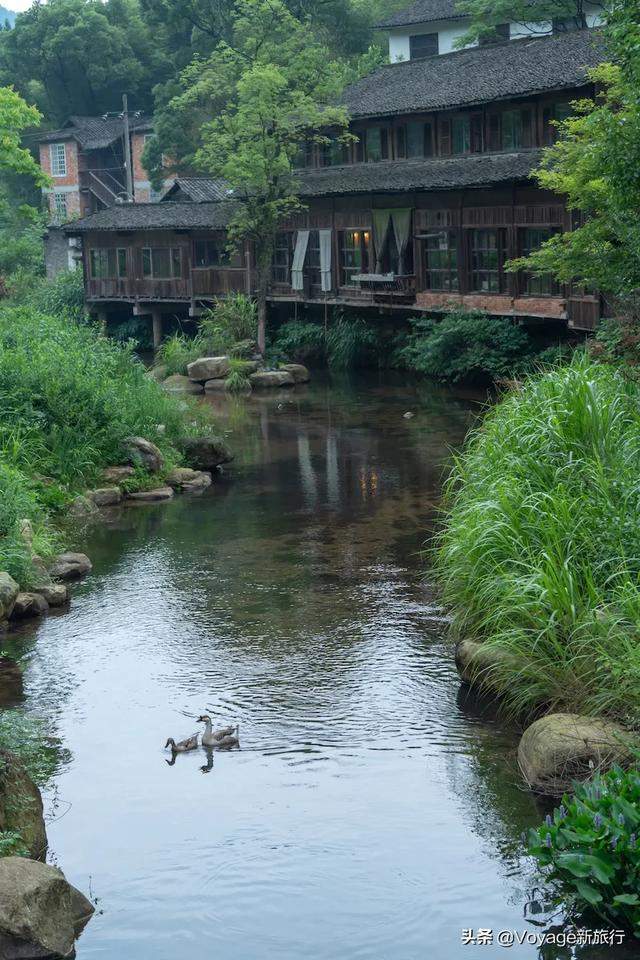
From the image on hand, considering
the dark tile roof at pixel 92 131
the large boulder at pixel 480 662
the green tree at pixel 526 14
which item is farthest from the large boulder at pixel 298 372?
the dark tile roof at pixel 92 131

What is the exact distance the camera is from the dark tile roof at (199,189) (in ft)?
147

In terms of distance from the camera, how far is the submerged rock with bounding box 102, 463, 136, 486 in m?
20.8

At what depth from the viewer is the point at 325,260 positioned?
126ft

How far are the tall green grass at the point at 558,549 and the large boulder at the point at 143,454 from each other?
8005mm

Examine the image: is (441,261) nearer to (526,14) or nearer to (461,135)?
(461,135)

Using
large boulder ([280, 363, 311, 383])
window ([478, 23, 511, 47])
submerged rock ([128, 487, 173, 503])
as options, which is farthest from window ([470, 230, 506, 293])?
Answer: window ([478, 23, 511, 47])

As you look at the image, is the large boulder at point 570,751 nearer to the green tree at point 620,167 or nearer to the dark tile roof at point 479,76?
the green tree at point 620,167

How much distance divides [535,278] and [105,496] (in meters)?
14.5

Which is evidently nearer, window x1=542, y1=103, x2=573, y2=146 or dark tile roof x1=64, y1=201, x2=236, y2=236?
window x1=542, y1=103, x2=573, y2=146

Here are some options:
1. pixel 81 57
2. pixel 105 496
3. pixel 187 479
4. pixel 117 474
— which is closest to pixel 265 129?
pixel 187 479

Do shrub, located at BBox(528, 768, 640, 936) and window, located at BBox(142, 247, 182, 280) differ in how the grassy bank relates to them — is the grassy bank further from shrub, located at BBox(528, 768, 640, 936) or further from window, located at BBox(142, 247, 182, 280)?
window, located at BBox(142, 247, 182, 280)

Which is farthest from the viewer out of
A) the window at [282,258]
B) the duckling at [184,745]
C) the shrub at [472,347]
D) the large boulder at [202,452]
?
the window at [282,258]

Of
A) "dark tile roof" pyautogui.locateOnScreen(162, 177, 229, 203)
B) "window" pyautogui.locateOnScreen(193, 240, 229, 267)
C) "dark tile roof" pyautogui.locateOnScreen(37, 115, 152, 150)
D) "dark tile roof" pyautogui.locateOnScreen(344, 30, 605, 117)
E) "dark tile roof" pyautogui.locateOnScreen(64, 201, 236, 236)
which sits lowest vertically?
"window" pyautogui.locateOnScreen(193, 240, 229, 267)

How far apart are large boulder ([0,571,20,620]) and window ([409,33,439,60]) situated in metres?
39.8
